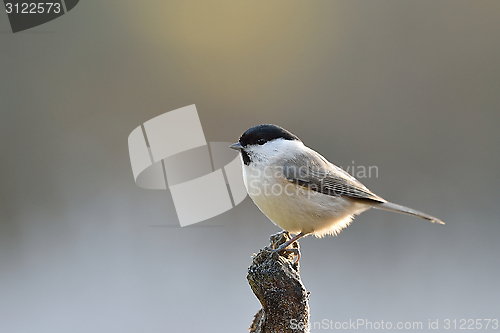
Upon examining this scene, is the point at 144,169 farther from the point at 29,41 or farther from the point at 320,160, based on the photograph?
the point at 320,160

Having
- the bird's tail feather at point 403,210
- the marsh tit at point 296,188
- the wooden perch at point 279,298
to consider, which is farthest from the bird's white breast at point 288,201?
the wooden perch at point 279,298

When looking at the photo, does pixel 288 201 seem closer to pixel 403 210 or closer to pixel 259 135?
pixel 259 135

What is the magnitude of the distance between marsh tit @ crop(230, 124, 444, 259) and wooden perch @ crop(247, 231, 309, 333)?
0.38m

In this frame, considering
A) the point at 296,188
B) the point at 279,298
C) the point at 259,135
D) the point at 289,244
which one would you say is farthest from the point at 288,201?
the point at 279,298

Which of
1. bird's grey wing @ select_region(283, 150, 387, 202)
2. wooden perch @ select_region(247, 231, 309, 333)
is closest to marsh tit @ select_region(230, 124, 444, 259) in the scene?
bird's grey wing @ select_region(283, 150, 387, 202)

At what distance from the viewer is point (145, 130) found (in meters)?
3.63

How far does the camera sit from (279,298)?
1.41 m

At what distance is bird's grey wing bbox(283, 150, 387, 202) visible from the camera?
79.7 inches

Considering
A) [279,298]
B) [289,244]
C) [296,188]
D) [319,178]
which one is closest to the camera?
[279,298]

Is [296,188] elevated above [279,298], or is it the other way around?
[296,188]

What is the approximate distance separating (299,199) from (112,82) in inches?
111

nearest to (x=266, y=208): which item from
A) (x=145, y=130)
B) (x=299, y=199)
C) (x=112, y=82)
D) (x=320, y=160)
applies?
(x=299, y=199)
